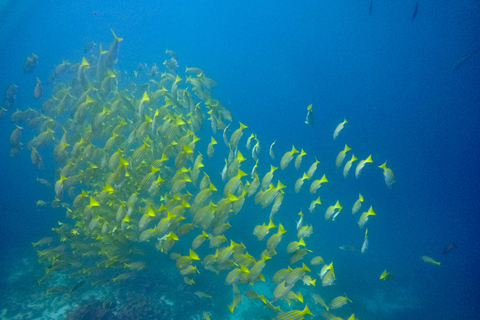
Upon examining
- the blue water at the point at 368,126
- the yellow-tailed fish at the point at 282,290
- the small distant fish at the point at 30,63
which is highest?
the blue water at the point at 368,126

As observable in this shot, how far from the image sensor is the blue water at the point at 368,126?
15305 mm

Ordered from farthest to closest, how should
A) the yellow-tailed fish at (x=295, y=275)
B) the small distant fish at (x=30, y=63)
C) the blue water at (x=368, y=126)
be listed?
the blue water at (x=368, y=126)
the small distant fish at (x=30, y=63)
the yellow-tailed fish at (x=295, y=275)

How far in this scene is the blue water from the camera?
15305 millimetres

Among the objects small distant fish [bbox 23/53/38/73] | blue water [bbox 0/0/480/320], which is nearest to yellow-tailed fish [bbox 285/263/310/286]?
blue water [bbox 0/0/480/320]

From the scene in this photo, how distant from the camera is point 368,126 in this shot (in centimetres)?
3306

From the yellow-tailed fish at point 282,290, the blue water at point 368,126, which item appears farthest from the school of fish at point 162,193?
the blue water at point 368,126

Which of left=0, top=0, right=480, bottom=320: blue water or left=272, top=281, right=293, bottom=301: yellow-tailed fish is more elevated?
left=0, top=0, right=480, bottom=320: blue water

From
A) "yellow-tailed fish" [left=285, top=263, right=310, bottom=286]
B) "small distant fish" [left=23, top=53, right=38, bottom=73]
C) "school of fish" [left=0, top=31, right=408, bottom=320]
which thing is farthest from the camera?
"small distant fish" [left=23, top=53, right=38, bottom=73]

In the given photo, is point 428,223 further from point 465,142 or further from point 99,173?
point 99,173

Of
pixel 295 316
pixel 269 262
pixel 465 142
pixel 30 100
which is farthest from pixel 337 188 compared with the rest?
pixel 30 100

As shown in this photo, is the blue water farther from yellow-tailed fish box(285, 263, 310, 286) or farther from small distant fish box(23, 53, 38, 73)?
small distant fish box(23, 53, 38, 73)

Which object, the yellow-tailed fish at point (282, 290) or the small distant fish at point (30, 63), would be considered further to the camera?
the small distant fish at point (30, 63)

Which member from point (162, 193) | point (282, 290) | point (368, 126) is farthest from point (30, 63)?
point (368, 126)

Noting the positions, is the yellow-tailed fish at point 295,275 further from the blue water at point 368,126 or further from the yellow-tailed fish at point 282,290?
the blue water at point 368,126
